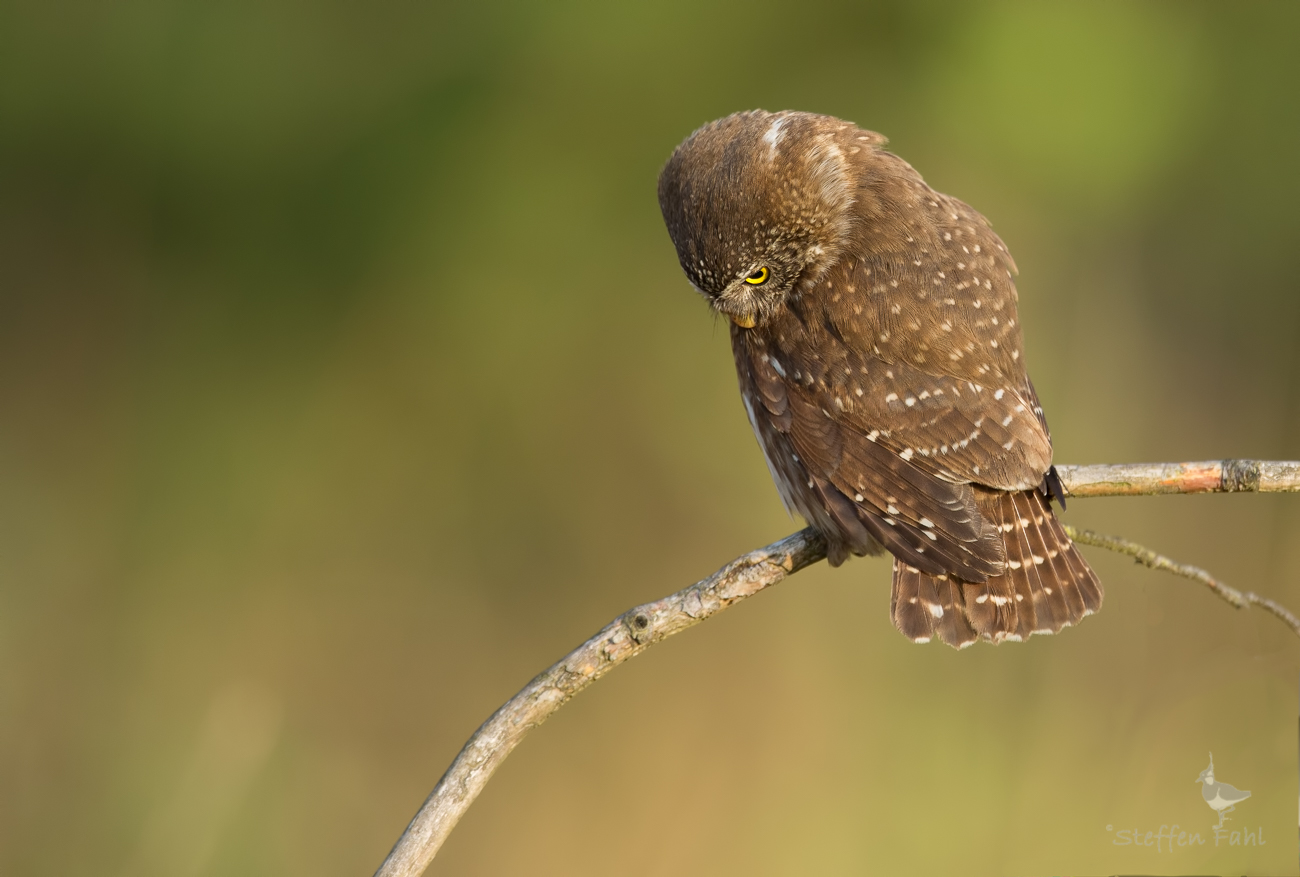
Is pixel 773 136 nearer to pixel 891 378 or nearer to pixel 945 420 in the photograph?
pixel 891 378

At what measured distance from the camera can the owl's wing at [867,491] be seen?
10.4ft

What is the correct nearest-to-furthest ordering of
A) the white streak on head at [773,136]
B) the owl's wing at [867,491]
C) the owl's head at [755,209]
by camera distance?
the owl's wing at [867,491]
the owl's head at [755,209]
the white streak on head at [773,136]

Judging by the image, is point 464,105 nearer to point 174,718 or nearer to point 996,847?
point 174,718

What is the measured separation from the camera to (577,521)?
600cm

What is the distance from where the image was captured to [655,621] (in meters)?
2.55

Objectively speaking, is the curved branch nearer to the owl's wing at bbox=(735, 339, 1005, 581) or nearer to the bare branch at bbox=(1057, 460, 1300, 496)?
the bare branch at bbox=(1057, 460, 1300, 496)

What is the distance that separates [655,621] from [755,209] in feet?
4.66

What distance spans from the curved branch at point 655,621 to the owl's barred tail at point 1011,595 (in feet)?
0.47

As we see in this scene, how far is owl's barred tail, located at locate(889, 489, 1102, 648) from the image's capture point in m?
3.22

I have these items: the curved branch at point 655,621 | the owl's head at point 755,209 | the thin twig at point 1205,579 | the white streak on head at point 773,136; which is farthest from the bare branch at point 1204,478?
the white streak on head at point 773,136

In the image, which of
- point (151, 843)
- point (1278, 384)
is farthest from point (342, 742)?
point (1278, 384)
